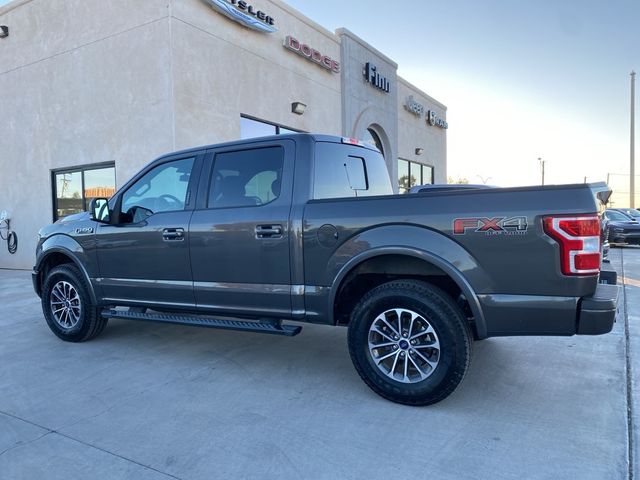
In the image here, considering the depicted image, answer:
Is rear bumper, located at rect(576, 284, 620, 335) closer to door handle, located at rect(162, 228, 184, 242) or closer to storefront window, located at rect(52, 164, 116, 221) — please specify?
door handle, located at rect(162, 228, 184, 242)

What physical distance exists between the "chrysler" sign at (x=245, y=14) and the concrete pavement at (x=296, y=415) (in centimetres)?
713

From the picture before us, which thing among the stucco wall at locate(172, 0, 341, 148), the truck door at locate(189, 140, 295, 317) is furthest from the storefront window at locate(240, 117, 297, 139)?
the truck door at locate(189, 140, 295, 317)

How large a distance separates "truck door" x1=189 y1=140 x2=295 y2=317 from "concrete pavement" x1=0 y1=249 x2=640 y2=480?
0.69 m

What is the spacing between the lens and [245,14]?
10047 mm

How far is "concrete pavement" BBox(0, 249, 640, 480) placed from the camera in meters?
2.71

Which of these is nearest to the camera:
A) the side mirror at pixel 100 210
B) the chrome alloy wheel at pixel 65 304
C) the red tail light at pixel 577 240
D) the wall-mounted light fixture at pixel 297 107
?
the red tail light at pixel 577 240

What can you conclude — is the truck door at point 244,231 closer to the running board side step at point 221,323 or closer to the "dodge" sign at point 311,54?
the running board side step at point 221,323

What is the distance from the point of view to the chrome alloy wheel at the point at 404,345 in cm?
339

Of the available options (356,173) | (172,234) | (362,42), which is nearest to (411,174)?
(362,42)

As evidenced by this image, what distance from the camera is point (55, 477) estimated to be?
2.64 meters

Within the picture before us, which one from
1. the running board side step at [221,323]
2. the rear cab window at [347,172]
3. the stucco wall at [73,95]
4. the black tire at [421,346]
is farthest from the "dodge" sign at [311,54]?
the black tire at [421,346]

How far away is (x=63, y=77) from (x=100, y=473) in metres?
10.2

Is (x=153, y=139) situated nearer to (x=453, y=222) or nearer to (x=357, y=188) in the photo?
(x=357, y=188)

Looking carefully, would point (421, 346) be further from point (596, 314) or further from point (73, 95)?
point (73, 95)
